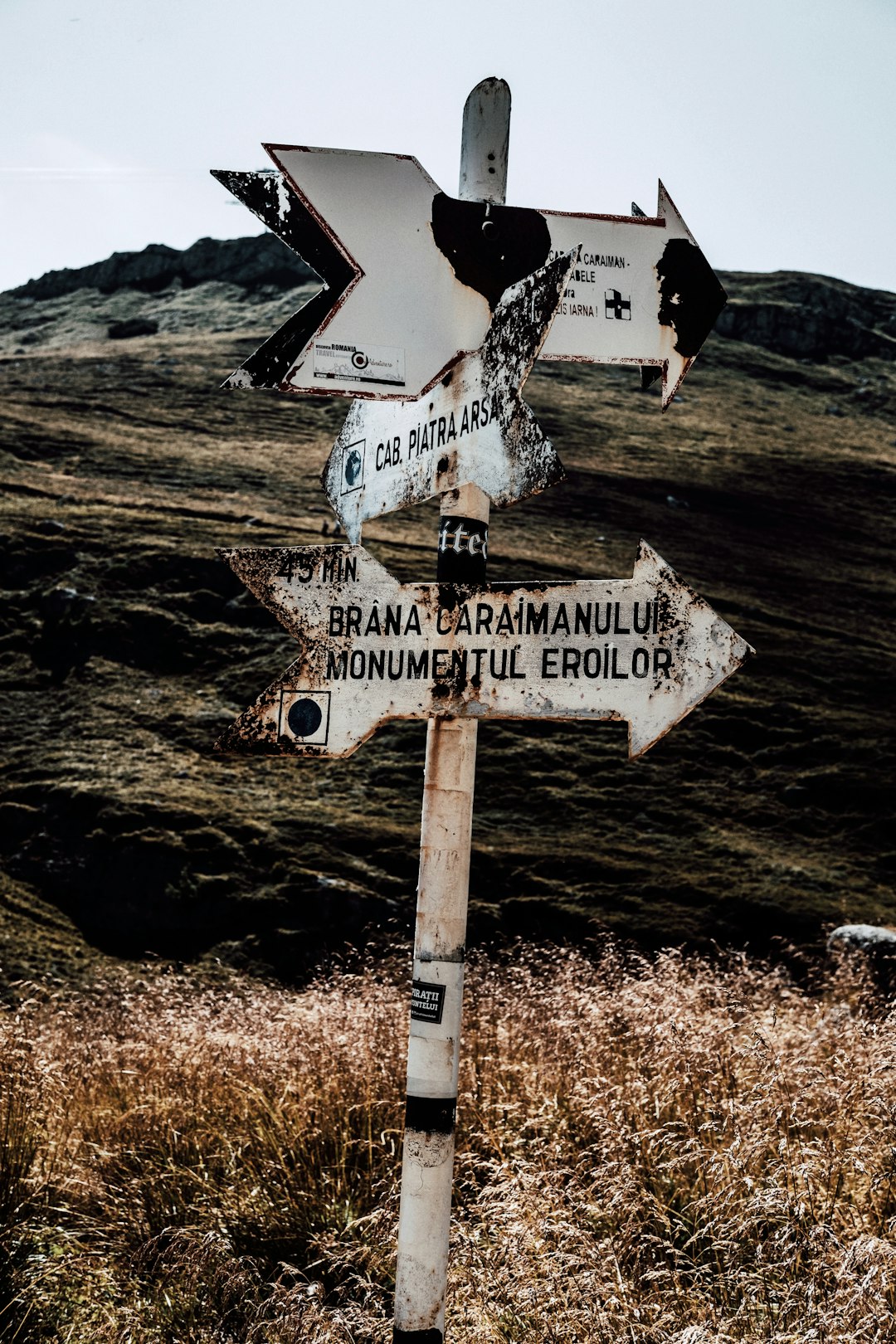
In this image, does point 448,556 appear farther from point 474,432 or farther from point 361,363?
point 361,363

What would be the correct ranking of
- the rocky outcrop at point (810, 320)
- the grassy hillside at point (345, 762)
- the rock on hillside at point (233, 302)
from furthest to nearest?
the rocky outcrop at point (810, 320)
the rock on hillside at point (233, 302)
the grassy hillside at point (345, 762)

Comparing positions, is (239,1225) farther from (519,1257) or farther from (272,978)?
(272,978)

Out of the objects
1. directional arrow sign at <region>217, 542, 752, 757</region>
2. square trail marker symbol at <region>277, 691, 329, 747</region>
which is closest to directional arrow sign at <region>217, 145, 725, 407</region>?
directional arrow sign at <region>217, 542, 752, 757</region>

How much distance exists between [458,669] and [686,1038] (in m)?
2.52

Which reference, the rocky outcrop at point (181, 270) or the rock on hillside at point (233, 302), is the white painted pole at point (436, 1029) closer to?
the rock on hillside at point (233, 302)

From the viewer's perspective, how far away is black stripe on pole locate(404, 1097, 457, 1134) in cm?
243

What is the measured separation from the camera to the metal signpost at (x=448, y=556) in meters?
2.38

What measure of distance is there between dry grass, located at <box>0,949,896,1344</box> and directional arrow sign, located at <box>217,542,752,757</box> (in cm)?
142

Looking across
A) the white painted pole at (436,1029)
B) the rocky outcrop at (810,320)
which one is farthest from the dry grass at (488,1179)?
the rocky outcrop at (810,320)

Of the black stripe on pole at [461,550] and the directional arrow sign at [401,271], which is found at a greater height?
the directional arrow sign at [401,271]

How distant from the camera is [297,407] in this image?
3775cm

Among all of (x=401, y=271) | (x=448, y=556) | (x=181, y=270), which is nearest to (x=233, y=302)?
(x=181, y=270)

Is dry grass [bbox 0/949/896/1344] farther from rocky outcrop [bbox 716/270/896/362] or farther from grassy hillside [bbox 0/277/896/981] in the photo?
rocky outcrop [bbox 716/270/896/362]

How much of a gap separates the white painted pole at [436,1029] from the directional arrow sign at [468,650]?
0.42 ft
